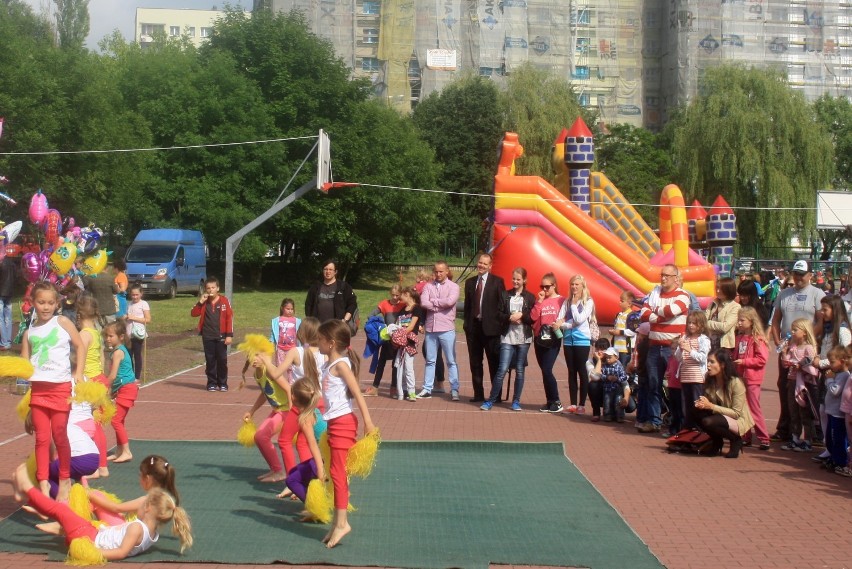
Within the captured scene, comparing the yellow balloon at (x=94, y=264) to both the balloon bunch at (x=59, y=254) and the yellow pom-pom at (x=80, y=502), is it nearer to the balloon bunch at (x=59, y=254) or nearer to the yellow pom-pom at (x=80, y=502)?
the balloon bunch at (x=59, y=254)

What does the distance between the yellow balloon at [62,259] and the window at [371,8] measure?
4681 cm

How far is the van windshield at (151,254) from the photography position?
35.8 meters

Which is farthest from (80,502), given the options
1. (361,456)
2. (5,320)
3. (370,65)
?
(370,65)

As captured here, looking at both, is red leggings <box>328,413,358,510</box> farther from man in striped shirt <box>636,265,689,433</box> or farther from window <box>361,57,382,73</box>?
window <box>361,57,382,73</box>

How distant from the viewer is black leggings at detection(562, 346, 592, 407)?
1277cm

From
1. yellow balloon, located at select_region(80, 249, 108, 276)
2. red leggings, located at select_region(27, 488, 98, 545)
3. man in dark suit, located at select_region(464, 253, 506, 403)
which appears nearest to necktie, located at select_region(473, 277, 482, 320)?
man in dark suit, located at select_region(464, 253, 506, 403)

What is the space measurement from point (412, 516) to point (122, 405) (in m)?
3.07

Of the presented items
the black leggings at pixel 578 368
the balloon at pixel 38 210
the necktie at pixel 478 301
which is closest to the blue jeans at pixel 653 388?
the black leggings at pixel 578 368

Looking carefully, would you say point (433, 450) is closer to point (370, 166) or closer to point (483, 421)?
point (483, 421)

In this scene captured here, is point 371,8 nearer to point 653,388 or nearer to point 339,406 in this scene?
point 653,388

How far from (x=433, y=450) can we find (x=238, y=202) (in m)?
33.1

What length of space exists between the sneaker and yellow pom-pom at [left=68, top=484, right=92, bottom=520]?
646cm

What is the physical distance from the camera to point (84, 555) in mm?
6016

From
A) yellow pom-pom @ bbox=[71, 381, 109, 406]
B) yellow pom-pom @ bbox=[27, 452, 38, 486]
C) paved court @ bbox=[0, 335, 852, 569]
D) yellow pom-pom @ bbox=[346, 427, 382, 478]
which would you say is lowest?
paved court @ bbox=[0, 335, 852, 569]
